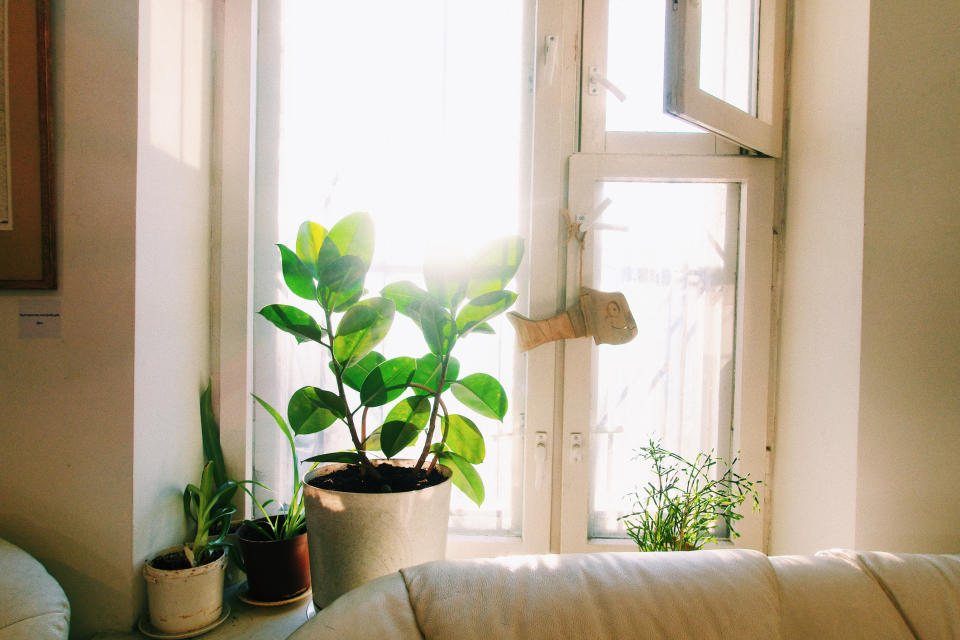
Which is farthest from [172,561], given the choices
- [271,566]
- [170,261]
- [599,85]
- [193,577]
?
[599,85]

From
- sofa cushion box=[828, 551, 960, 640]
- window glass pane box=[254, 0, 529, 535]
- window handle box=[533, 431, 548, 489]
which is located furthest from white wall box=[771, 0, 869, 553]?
window glass pane box=[254, 0, 529, 535]

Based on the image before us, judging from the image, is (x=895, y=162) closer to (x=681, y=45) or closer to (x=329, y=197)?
(x=681, y=45)

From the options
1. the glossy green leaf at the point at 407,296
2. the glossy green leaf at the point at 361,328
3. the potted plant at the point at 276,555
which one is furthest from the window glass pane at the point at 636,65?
the potted plant at the point at 276,555

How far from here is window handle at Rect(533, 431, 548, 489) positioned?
168cm

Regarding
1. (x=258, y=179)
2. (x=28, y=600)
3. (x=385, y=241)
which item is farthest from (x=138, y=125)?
(x=28, y=600)

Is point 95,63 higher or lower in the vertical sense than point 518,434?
higher

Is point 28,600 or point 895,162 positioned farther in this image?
point 895,162

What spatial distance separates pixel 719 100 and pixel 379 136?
972 millimetres

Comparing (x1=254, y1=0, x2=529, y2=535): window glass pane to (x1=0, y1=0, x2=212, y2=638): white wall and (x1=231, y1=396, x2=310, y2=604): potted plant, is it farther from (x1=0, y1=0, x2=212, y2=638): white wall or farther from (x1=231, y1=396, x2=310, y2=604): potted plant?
(x1=0, y1=0, x2=212, y2=638): white wall

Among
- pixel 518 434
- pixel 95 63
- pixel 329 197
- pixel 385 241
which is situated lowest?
pixel 518 434

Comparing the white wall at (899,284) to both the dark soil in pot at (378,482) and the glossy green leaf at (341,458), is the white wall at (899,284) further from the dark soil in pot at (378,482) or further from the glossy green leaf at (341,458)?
the glossy green leaf at (341,458)

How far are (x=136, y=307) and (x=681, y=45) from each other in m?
1.46

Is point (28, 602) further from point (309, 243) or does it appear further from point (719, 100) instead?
point (719, 100)

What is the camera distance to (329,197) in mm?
1712
